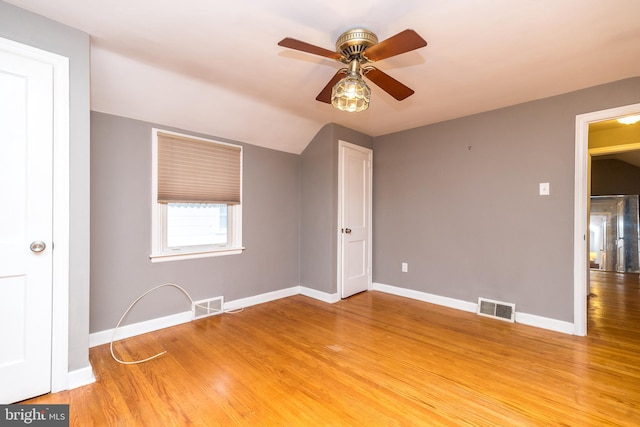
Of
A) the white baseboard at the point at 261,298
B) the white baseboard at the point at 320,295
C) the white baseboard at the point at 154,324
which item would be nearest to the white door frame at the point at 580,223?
the white baseboard at the point at 320,295

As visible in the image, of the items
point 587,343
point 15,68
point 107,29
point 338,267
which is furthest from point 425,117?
point 15,68

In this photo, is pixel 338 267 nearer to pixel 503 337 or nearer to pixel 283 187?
pixel 283 187

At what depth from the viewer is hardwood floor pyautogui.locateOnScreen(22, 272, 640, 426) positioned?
162cm

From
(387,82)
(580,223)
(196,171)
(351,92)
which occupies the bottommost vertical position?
(580,223)

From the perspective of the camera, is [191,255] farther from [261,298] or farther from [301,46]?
[301,46]

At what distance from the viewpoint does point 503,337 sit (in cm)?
266

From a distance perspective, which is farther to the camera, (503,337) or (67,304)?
(503,337)

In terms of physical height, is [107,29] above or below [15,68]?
above

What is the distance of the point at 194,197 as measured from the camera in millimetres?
3029

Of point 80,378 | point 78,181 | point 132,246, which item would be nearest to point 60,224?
point 78,181

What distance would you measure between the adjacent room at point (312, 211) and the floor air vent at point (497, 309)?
0.02 meters

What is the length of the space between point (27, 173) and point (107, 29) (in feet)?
3.36

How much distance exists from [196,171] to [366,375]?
8.29ft

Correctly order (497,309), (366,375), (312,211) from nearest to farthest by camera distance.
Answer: (366,375) → (497,309) → (312,211)
